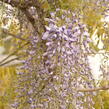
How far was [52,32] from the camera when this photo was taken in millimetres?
1207

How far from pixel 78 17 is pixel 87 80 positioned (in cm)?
37

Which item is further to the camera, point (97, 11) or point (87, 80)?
point (97, 11)

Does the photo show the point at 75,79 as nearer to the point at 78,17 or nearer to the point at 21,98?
the point at 78,17

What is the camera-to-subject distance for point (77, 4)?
4.82ft

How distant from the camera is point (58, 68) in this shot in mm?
1321

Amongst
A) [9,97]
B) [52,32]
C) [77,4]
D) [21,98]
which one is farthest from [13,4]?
[9,97]

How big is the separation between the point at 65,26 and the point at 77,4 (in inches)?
11.2

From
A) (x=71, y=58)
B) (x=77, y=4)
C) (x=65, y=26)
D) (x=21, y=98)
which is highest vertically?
(x=77, y=4)

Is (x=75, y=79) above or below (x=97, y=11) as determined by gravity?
below

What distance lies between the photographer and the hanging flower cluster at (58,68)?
1237 mm

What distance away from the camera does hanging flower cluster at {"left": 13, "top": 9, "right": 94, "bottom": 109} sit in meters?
1.24

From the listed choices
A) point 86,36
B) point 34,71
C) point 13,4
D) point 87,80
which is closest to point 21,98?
point 34,71

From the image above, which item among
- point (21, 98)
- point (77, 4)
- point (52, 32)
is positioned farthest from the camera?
point (21, 98)

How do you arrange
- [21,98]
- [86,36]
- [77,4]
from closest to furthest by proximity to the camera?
[86,36]
[77,4]
[21,98]
